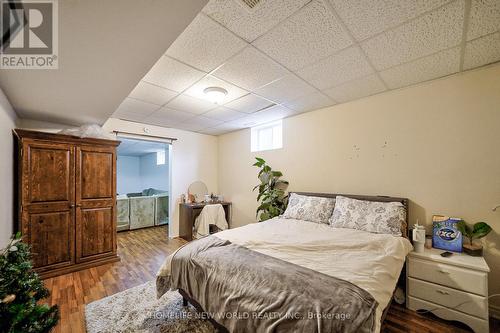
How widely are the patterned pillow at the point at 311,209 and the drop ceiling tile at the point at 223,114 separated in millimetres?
1810

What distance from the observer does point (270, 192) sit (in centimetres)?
365

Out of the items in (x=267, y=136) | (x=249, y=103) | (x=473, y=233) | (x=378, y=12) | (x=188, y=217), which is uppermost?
(x=378, y=12)

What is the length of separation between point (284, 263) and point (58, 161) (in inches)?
126

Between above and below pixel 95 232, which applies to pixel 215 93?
above

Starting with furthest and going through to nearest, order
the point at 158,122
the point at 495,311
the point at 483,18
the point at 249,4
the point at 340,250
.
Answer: the point at 158,122 < the point at 495,311 < the point at 340,250 < the point at 483,18 < the point at 249,4

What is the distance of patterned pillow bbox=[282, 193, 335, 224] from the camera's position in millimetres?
2779

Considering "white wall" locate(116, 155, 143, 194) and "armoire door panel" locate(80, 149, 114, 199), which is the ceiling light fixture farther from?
"white wall" locate(116, 155, 143, 194)

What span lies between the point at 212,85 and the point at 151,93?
883mm

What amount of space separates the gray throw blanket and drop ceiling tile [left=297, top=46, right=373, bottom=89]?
188cm

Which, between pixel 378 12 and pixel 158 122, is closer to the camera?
pixel 378 12

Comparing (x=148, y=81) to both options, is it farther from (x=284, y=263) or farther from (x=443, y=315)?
(x=443, y=315)

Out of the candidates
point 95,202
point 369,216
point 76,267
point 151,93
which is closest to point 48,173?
point 95,202

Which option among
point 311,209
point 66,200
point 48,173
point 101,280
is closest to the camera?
point 101,280

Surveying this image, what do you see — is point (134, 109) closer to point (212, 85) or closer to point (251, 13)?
point (212, 85)
